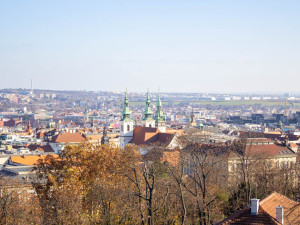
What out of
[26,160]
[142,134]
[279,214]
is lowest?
[26,160]

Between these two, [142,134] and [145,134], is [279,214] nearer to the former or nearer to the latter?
[145,134]

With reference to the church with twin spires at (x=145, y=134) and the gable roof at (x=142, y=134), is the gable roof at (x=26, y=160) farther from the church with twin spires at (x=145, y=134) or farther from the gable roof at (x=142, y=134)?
the gable roof at (x=142, y=134)

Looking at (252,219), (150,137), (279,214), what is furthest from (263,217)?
(150,137)

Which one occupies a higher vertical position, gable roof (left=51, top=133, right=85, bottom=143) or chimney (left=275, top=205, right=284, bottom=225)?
chimney (left=275, top=205, right=284, bottom=225)

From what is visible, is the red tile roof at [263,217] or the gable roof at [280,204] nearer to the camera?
the red tile roof at [263,217]

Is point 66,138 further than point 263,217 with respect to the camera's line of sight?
Yes

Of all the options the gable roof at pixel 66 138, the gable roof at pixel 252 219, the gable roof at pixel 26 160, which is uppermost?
the gable roof at pixel 252 219

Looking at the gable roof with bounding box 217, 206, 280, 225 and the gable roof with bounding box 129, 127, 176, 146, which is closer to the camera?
the gable roof with bounding box 217, 206, 280, 225

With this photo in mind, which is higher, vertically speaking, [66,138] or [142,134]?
[142,134]

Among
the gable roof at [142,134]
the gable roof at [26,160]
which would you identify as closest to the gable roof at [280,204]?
the gable roof at [26,160]

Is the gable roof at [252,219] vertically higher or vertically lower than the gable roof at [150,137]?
higher

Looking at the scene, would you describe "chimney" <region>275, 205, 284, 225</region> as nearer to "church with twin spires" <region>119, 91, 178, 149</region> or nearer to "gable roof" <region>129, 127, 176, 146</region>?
"church with twin spires" <region>119, 91, 178, 149</region>

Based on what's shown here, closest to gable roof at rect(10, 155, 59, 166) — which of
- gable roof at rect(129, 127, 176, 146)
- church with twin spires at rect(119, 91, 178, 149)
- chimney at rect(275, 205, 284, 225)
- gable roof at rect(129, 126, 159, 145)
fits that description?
church with twin spires at rect(119, 91, 178, 149)

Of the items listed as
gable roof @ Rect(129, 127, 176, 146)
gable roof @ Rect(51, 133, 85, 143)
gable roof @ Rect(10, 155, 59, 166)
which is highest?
gable roof @ Rect(129, 127, 176, 146)
